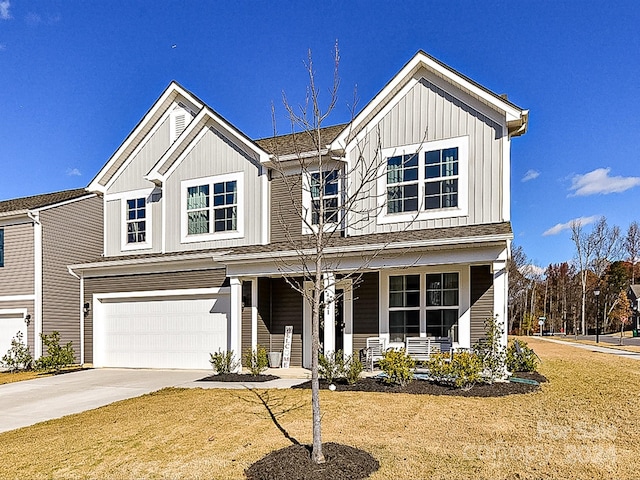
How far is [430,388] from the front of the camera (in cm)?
921

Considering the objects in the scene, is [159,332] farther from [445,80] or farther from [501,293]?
[445,80]

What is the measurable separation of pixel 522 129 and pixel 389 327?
6.09 meters

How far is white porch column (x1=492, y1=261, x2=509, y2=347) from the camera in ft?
32.5

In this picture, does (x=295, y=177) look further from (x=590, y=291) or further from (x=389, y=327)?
(x=590, y=291)

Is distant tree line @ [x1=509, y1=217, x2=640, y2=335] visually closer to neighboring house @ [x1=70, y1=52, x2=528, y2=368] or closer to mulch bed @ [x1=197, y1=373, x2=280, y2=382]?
neighboring house @ [x1=70, y1=52, x2=528, y2=368]

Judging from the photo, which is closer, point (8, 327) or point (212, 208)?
point (212, 208)

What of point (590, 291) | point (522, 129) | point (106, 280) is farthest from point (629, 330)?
point (106, 280)

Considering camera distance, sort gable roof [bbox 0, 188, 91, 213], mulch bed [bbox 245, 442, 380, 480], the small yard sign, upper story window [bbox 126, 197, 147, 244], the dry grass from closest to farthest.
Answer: mulch bed [bbox 245, 442, 380, 480] < the dry grass < the small yard sign < upper story window [bbox 126, 197, 147, 244] < gable roof [bbox 0, 188, 91, 213]

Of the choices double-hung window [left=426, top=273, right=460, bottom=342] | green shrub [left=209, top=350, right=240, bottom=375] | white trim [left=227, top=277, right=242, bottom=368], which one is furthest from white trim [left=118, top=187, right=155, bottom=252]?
double-hung window [left=426, top=273, right=460, bottom=342]

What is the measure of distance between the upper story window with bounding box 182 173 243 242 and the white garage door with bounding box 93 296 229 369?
2163 millimetres

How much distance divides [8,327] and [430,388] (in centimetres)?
1547

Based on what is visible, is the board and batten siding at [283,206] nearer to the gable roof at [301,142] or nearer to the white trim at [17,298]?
the gable roof at [301,142]

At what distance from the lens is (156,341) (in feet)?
48.5

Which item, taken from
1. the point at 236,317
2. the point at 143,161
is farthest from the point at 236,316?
the point at 143,161
